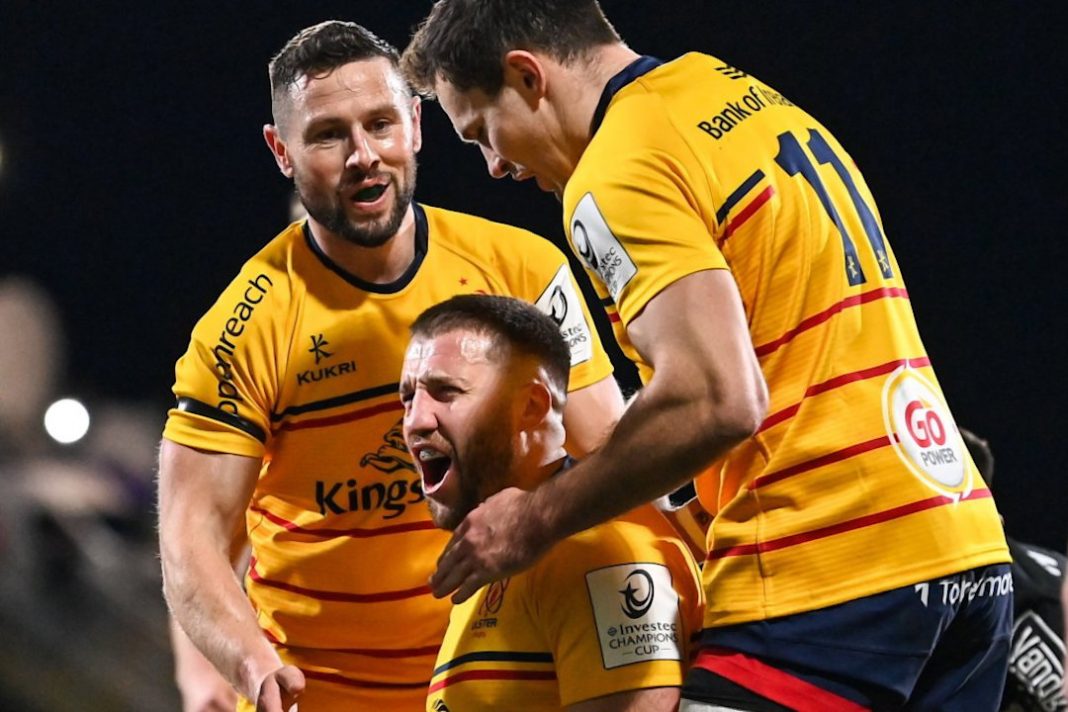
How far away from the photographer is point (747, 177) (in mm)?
1737

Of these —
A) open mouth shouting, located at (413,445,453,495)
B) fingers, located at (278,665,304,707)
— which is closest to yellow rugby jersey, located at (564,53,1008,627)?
open mouth shouting, located at (413,445,453,495)

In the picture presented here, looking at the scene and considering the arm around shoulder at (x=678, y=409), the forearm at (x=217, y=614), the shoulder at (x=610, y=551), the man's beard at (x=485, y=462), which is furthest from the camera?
the forearm at (x=217, y=614)

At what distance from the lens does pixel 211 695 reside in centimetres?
274

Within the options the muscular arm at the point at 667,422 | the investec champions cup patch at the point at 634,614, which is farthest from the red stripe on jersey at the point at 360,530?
the muscular arm at the point at 667,422

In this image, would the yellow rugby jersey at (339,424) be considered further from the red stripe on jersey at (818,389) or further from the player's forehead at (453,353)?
the red stripe on jersey at (818,389)

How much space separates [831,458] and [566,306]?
36.1 inches

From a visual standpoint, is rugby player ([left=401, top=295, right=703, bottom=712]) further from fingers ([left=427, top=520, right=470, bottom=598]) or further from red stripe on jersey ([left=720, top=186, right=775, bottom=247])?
red stripe on jersey ([left=720, top=186, right=775, bottom=247])

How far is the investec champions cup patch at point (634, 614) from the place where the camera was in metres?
1.75

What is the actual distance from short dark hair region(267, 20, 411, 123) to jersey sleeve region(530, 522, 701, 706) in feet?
3.32

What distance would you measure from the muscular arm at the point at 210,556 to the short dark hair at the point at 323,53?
1.99 ft

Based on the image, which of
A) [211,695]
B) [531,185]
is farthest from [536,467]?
[531,185]

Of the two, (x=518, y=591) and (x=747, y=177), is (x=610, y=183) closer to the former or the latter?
(x=747, y=177)

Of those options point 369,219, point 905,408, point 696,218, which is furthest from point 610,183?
point 369,219

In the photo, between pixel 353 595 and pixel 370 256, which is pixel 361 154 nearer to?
pixel 370 256
